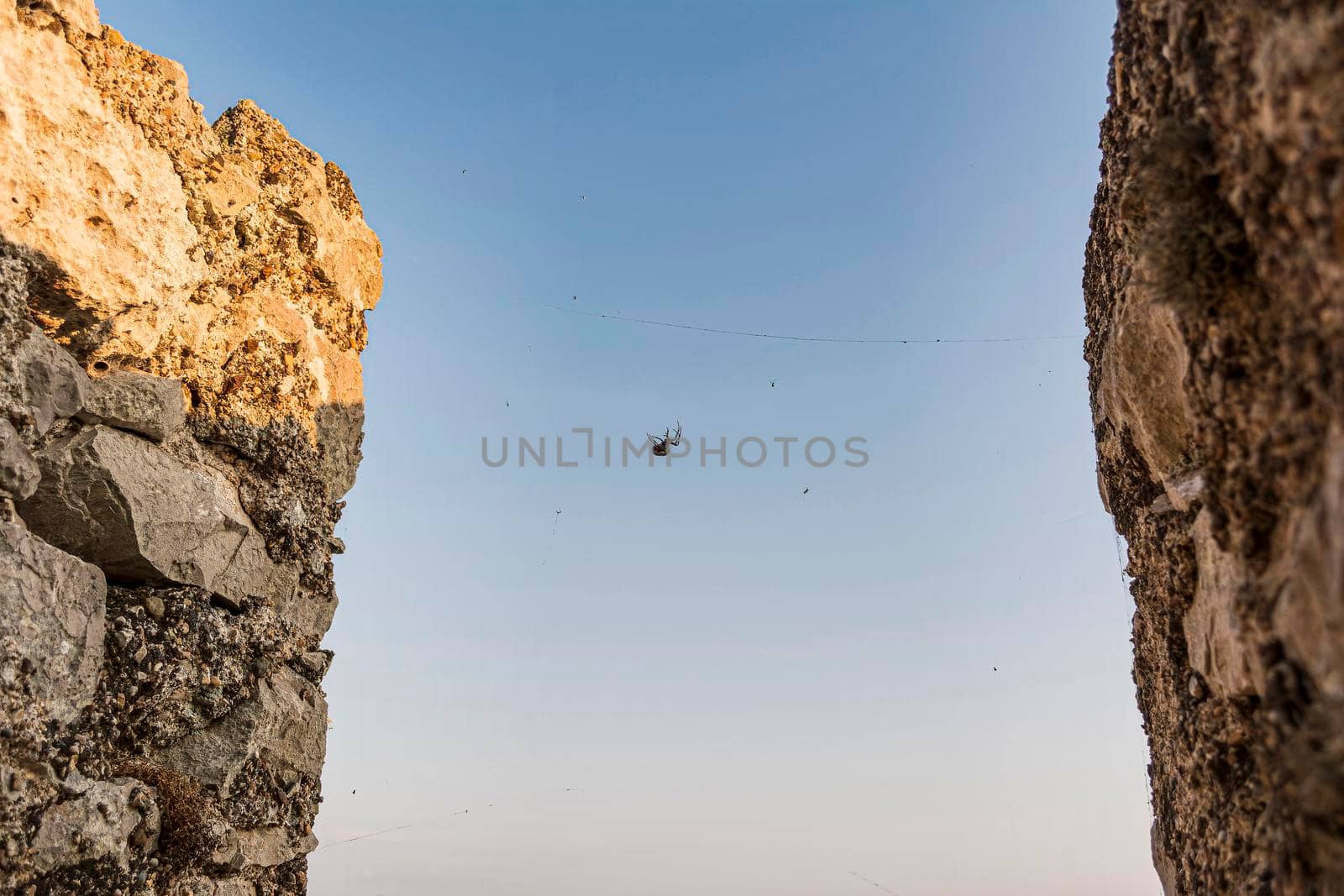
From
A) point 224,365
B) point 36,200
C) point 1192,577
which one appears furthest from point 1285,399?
point 224,365

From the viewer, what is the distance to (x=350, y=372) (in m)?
10.6

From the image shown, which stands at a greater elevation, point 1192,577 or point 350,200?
point 350,200

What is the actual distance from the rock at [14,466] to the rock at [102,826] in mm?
2018

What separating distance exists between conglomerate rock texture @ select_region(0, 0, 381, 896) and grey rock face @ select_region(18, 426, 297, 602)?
2 cm

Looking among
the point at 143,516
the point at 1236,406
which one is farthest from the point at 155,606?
the point at 1236,406

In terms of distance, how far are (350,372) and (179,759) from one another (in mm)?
4392

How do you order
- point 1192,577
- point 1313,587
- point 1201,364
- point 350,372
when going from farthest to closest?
point 350,372 → point 1192,577 → point 1201,364 → point 1313,587

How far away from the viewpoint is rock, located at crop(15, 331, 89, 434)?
6531mm

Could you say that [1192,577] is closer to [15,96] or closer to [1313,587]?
[1313,587]

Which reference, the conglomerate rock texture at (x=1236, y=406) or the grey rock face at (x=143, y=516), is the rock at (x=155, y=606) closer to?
the grey rock face at (x=143, y=516)

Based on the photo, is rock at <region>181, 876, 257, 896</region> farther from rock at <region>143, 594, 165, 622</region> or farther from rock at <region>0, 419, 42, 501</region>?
rock at <region>0, 419, 42, 501</region>

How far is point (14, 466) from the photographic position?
6234mm

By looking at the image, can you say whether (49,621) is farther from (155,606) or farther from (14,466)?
(155,606)

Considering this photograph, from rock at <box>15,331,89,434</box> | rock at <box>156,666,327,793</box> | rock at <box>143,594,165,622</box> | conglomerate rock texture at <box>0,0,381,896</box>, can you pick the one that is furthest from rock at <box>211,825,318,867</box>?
rock at <box>15,331,89,434</box>
